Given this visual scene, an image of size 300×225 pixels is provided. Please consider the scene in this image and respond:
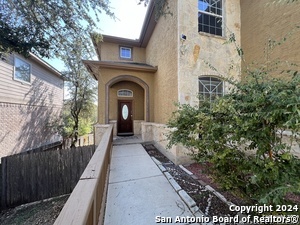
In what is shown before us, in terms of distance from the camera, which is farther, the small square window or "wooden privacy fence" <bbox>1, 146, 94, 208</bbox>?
the small square window

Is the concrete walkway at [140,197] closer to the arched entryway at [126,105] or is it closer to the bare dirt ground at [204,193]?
the bare dirt ground at [204,193]

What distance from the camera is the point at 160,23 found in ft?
25.8

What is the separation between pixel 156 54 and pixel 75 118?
9317mm

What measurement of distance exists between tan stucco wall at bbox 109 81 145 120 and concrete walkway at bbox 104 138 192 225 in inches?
231

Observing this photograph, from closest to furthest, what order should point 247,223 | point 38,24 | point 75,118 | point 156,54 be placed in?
point 247,223
point 38,24
point 156,54
point 75,118

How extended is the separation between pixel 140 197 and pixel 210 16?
769 cm

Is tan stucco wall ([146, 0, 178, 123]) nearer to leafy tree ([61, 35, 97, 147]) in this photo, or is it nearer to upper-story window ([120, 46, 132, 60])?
upper-story window ([120, 46, 132, 60])

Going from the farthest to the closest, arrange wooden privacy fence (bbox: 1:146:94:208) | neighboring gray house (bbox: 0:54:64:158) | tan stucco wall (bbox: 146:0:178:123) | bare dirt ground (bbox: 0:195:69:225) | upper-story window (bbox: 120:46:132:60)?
upper-story window (bbox: 120:46:132:60) → neighboring gray house (bbox: 0:54:64:158) → tan stucco wall (bbox: 146:0:178:123) → wooden privacy fence (bbox: 1:146:94:208) → bare dirt ground (bbox: 0:195:69:225)

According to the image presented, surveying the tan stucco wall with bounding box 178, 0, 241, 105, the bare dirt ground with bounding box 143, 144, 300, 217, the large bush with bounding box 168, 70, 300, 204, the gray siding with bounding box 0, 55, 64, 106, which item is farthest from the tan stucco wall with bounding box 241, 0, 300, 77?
the gray siding with bounding box 0, 55, 64, 106

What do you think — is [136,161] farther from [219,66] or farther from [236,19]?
[236,19]

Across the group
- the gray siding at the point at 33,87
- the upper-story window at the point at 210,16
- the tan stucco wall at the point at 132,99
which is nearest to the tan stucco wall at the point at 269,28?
the upper-story window at the point at 210,16

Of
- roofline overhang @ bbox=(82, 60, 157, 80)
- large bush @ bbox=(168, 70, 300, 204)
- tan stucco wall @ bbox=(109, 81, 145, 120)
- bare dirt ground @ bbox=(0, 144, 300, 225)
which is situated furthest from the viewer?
tan stucco wall @ bbox=(109, 81, 145, 120)

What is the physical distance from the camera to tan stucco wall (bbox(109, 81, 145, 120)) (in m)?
10.5

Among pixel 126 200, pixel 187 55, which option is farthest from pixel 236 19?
pixel 126 200
